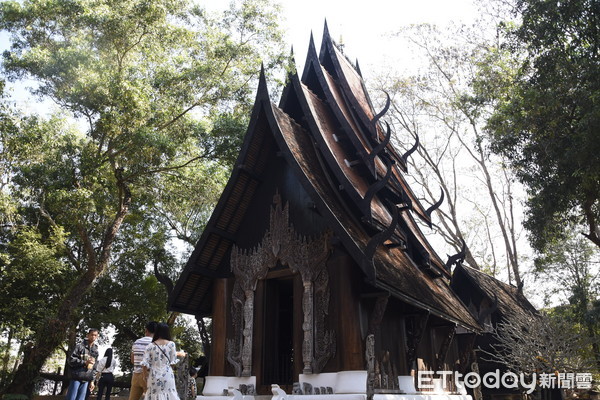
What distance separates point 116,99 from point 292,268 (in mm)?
7408

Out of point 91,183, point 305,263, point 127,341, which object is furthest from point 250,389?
point 127,341

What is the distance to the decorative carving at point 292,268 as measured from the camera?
741 centimetres

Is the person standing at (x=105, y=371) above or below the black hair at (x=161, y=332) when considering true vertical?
below

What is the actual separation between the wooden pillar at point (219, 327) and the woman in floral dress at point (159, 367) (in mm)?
3807

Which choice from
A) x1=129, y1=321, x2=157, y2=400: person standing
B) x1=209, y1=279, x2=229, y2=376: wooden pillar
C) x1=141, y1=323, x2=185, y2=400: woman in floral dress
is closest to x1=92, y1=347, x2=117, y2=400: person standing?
x1=209, y1=279, x2=229, y2=376: wooden pillar

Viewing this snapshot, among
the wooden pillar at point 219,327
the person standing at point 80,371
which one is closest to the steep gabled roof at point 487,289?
the wooden pillar at point 219,327

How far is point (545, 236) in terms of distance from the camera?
1248 cm

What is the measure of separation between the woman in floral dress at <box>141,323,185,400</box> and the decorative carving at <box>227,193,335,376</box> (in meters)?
2.92

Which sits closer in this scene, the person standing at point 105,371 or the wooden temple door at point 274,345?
the person standing at point 105,371

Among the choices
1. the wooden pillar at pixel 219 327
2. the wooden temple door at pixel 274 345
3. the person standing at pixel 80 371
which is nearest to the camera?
the person standing at pixel 80 371

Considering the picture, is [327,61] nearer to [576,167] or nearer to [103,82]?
[103,82]

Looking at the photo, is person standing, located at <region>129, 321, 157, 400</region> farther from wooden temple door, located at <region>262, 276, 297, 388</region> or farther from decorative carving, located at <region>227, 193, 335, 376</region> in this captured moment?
wooden temple door, located at <region>262, 276, 297, 388</region>

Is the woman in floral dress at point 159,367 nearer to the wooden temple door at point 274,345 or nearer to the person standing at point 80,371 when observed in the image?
the person standing at point 80,371

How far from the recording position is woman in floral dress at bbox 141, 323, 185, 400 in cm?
471
